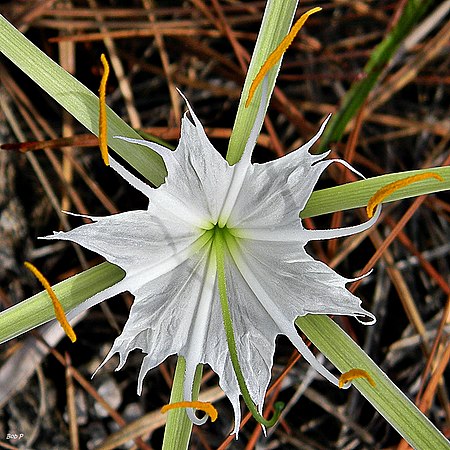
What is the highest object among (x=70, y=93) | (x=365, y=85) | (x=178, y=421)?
(x=365, y=85)

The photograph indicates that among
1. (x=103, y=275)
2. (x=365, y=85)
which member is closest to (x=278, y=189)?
(x=103, y=275)

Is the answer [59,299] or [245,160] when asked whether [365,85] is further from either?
[59,299]

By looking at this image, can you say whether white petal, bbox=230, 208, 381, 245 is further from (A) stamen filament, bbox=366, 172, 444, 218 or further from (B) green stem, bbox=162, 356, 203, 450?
(B) green stem, bbox=162, 356, 203, 450

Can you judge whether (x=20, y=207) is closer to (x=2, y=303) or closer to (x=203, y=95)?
(x=2, y=303)

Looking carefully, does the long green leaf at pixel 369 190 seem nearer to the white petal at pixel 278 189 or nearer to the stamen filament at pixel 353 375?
the white petal at pixel 278 189

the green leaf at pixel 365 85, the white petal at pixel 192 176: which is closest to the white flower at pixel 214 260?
the white petal at pixel 192 176
